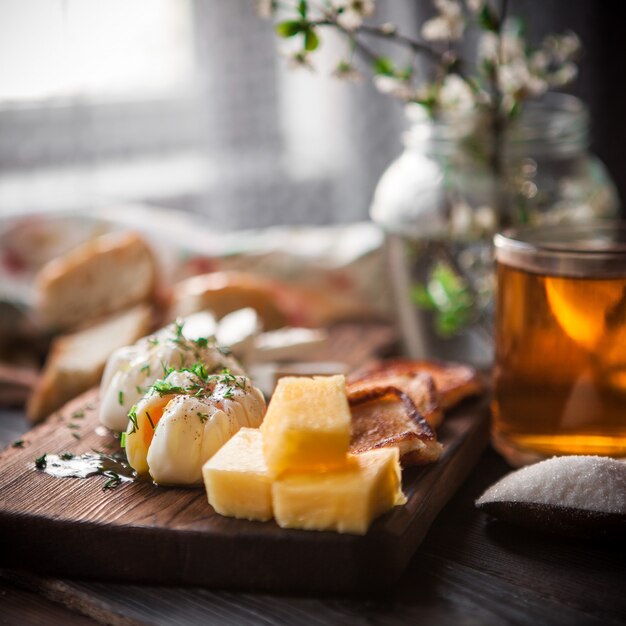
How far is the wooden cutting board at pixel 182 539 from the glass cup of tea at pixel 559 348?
5.7 inches

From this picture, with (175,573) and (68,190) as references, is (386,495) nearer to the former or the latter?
(175,573)

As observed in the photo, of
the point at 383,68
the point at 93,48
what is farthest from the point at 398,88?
the point at 93,48

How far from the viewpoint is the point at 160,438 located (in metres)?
0.88

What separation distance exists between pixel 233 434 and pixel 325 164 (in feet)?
4.91

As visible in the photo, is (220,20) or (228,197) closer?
(220,20)

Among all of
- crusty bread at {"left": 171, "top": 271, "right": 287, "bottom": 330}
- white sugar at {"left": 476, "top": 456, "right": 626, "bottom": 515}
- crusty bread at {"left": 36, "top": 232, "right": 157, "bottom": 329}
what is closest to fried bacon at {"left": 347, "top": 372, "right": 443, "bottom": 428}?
white sugar at {"left": 476, "top": 456, "right": 626, "bottom": 515}

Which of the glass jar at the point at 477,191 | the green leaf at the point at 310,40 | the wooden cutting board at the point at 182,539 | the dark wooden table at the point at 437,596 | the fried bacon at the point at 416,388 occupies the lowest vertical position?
the dark wooden table at the point at 437,596

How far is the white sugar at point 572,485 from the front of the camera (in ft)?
2.81

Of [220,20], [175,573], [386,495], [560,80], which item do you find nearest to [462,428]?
[386,495]

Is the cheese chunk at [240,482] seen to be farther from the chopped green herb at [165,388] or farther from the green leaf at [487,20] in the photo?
the green leaf at [487,20]

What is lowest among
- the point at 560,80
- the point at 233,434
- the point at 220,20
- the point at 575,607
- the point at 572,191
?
the point at 575,607

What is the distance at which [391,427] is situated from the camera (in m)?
0.96

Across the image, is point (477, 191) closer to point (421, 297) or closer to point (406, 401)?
point (421, 297)

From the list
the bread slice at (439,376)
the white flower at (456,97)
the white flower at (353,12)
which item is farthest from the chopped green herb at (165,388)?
the white flower at (456,97)
